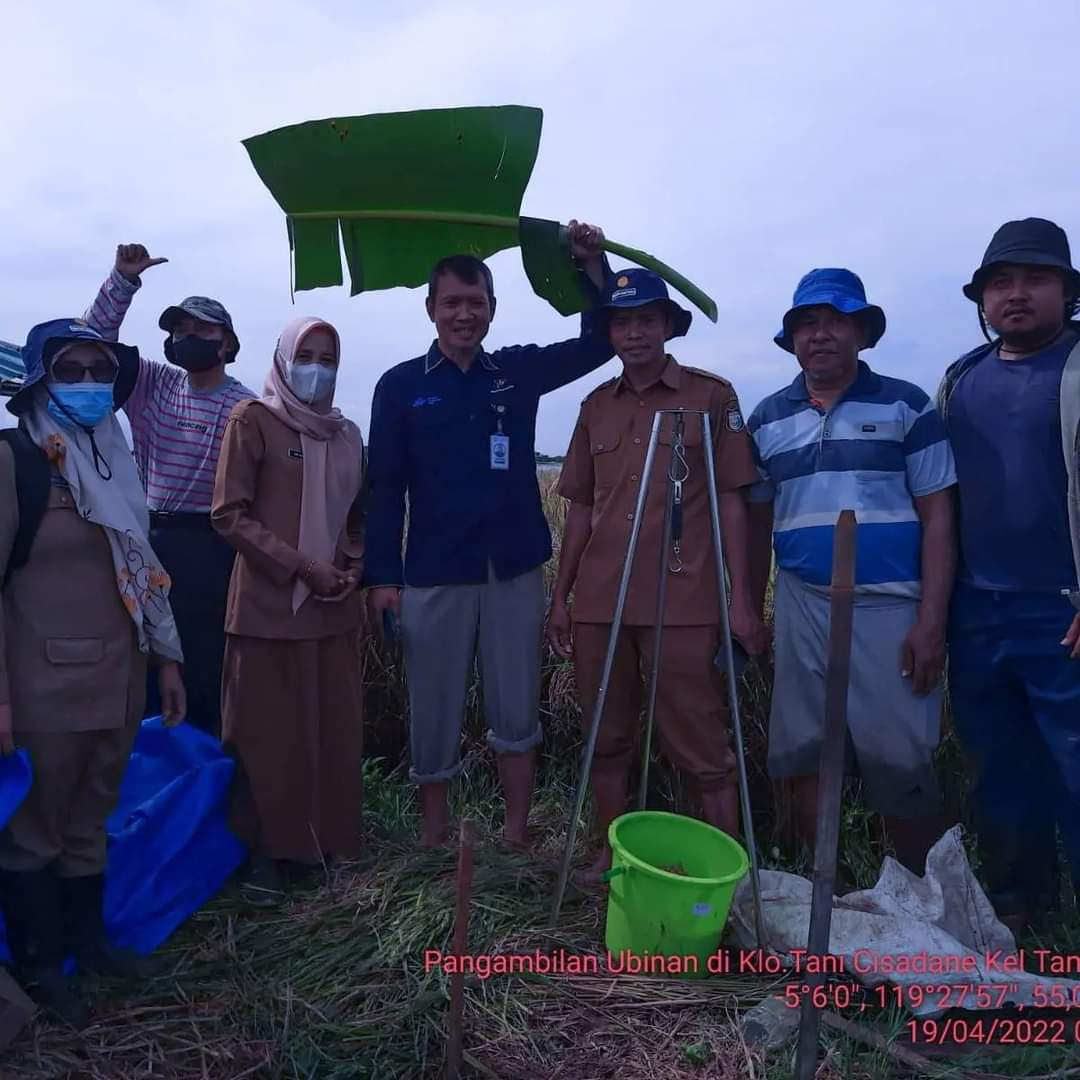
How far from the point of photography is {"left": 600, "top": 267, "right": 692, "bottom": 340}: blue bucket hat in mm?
3359

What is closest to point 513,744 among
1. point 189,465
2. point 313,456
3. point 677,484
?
point 677,484

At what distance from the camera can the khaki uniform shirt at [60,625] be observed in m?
2.68

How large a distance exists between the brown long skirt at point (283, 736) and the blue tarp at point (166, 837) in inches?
3.5

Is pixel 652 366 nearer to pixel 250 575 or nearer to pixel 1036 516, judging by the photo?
pixel 1036 516

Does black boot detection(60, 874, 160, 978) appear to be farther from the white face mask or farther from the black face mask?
the black face mask

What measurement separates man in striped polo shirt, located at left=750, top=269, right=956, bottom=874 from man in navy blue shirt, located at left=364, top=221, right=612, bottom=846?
3.10 feet

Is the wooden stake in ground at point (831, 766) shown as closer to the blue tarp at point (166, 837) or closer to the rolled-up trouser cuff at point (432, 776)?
the rolled-up trouser cuff at point (432, 776)

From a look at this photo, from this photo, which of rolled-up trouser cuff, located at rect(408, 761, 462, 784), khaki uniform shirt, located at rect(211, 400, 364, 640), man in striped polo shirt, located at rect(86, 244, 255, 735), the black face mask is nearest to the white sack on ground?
rolled-up trouser cuff, located at rect(408, 761, 462, 784)

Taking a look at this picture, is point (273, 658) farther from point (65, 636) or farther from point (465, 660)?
point (65, 636)

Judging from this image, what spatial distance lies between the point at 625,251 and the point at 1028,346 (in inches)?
55.6

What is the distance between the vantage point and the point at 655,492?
11.1 feet

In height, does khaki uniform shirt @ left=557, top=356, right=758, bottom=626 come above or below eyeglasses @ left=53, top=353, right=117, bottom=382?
below

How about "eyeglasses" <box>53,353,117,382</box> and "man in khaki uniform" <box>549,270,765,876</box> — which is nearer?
"eyeglasses" <box>53,353,117,382</box>
